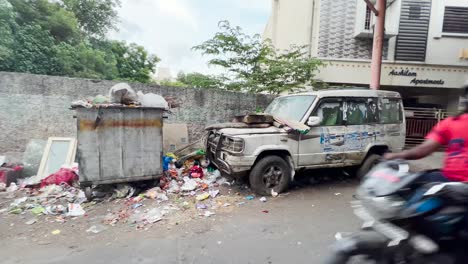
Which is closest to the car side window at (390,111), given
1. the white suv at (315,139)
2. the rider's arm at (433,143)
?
the white suv at (315,139)

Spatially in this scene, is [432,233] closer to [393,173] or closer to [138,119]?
[393,173]

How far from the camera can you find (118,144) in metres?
4.73

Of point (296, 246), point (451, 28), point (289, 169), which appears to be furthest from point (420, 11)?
point (296, 246)

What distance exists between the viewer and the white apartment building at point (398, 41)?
1057 centimetres

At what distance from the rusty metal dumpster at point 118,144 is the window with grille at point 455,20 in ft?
40.4

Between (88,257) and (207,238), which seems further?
(207,238)

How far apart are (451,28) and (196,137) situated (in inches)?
450

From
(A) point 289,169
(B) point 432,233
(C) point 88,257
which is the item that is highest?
(B) point 432,233

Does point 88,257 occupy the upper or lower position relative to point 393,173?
lower

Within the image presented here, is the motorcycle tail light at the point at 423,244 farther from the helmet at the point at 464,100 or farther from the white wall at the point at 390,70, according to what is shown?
the white wall at the point at 390,70

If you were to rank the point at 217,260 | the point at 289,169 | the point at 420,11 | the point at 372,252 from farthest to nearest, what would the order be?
1. the point at 420,11
2. the point at 289,169
3. the point at 217,260
4. the point at 372,252

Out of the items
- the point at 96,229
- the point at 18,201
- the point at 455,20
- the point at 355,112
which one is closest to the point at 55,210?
the point at 18,201

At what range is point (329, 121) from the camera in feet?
16.5

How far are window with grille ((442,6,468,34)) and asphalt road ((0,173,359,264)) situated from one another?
36.0ft
